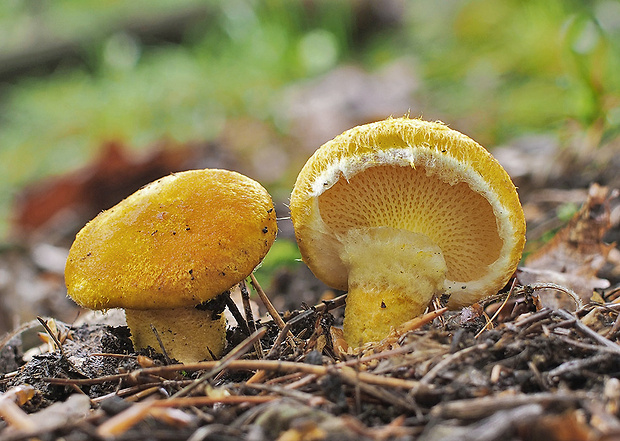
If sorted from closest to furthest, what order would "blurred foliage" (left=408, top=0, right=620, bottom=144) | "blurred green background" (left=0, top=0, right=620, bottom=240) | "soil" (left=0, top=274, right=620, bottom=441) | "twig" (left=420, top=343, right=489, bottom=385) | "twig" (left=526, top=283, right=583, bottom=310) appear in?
"soil" (left=0, top=274, right=620, bottom=441), "twig" (left=420, top=343, right=489, bottom=385), "twig" (left=526, top=283, right=583, bottom=310), "blurred foliage" (left=408, top=0, right=620, bottom=144), "blurred green background" (left=0, top=0, right=620, bottom=240)

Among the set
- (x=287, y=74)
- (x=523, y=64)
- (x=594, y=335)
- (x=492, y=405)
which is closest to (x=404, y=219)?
(x=594, y=335)

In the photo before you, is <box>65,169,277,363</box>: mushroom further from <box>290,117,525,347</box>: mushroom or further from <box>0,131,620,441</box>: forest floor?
<box>290,117,525,347</box>: mushroom

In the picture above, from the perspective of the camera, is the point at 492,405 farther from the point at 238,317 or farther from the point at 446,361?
the point at 238,317

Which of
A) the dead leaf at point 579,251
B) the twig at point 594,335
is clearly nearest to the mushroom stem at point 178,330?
the twig at point 594,335

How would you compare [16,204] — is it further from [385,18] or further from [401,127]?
[385,18]

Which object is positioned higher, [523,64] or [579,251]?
[523,64]

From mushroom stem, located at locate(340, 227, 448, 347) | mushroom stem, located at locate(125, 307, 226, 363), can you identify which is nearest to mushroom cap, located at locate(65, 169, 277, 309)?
mushroom stem, located at locate(125, 307, 226, 363)
